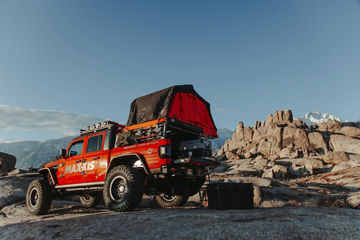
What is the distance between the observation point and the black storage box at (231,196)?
701 centimetres

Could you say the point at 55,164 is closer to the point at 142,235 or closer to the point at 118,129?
the point at 118,129

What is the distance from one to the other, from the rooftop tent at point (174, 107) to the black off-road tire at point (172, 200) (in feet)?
6.97

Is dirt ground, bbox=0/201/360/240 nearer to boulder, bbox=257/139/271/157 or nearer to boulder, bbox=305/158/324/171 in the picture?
boulder, bbox=305/158/324/171

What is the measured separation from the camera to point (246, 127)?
72312mm

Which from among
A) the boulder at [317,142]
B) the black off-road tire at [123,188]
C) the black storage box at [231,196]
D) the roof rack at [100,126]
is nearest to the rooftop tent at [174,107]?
the roof rack at [100,126]

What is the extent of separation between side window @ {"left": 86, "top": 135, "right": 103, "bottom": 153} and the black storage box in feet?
12.7

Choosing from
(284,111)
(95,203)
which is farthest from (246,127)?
(95,203)

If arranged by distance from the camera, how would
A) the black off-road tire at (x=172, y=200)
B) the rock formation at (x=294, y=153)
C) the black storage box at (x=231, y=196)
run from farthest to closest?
1. the rock formation at (x=294, y=153)
2. the black off-road tire at (x=172, y=200)
3. the black storage box at (x=231, y=196)

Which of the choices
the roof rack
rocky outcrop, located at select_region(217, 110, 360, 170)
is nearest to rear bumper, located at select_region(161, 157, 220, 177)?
the roof rack

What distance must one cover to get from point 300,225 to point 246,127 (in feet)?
229

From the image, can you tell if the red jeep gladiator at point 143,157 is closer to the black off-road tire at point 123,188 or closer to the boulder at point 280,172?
the black off-road tire at point 123,188

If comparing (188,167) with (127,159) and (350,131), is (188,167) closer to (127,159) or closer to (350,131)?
(127,159)

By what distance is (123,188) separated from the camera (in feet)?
22.4

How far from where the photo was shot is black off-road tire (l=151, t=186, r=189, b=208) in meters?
8.09
